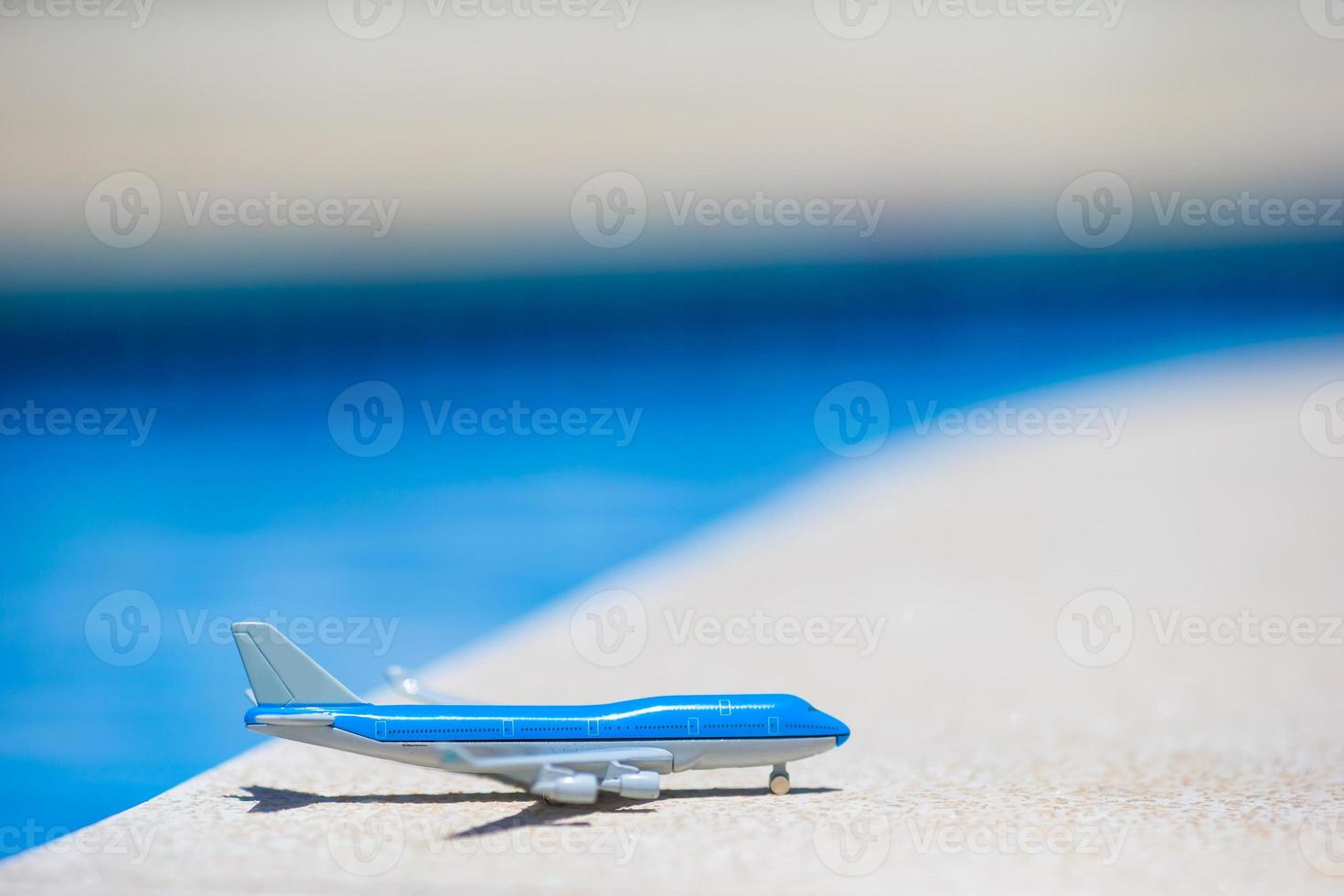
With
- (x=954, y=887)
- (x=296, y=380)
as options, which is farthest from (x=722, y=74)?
(x=954, y=887)

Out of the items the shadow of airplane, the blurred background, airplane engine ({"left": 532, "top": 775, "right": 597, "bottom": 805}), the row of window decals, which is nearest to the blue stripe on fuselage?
the row of window decals

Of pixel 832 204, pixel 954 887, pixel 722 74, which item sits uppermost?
pixel 722 74

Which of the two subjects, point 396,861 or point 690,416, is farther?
point 690,416

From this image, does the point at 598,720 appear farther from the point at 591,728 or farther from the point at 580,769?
the point at 580,769

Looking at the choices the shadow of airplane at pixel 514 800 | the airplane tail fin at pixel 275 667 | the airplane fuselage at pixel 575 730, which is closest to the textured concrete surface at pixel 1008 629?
the shadow of airplane at pixel 514 800

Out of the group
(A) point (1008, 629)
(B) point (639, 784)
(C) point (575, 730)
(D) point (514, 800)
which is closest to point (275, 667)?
(D) point (514, 800)

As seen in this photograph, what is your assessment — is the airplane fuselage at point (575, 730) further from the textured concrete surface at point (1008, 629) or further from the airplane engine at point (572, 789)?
the textured concrete surface at point (1008, 629)

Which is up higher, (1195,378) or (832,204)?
(832,204)

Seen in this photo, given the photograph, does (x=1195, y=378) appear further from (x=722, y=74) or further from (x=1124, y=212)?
(x=722, y=74)
